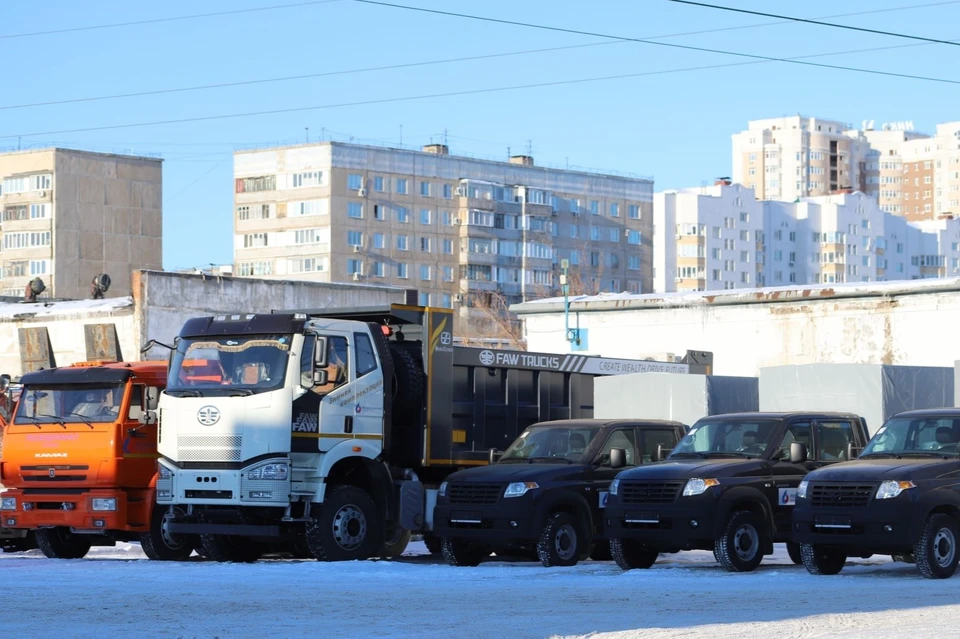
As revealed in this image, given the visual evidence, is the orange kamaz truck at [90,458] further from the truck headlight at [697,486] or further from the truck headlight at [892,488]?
the truck headlight at [892,488]

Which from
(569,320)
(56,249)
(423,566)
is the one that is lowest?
(423,566)

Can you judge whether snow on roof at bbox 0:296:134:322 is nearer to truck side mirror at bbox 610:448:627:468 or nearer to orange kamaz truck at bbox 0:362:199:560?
orange kamaz truck at bbox 0:362:199:560

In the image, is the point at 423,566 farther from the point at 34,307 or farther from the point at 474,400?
the point at 34,307

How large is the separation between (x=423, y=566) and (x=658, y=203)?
13791cm

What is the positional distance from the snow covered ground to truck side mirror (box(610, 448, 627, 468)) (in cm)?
124

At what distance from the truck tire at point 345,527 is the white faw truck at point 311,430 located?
18 millimetres

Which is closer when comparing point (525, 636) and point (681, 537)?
point (525, 636)

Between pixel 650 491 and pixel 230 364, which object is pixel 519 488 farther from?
pixel 230 364

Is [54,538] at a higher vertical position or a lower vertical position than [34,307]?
lower

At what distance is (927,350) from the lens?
3562cm

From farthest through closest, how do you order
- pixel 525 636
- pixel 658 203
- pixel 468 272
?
pixel 658 203 < pixel 468 272 < pixel 525 636

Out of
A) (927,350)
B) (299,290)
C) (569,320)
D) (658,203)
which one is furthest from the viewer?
(658,203)

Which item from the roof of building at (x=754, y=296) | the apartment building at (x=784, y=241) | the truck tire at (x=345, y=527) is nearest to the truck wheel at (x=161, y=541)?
the truck tire at (x=345, y=527)

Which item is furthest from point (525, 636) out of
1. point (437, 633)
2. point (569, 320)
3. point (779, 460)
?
point (569, 320)
